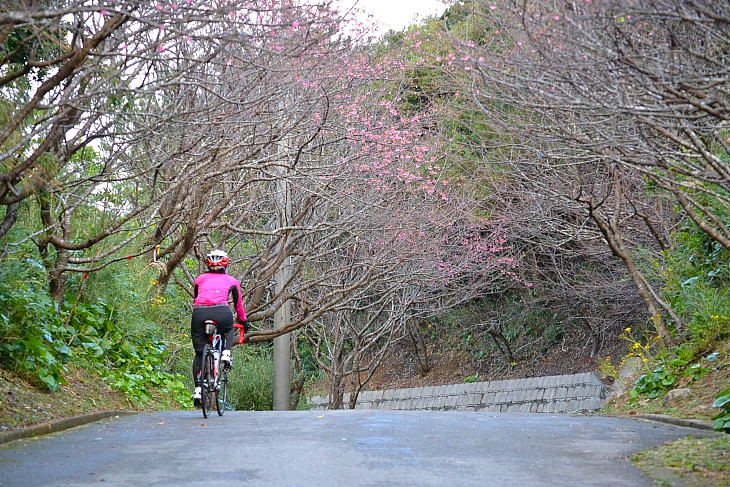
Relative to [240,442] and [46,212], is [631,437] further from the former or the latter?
[46,212]

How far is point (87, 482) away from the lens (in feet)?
21.6

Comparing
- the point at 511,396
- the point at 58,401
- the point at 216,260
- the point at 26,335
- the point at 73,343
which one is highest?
the point at 216,260

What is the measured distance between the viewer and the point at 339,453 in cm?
780

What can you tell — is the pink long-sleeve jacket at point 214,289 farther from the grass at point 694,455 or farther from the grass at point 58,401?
the grass at point 694,455

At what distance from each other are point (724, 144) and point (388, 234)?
11.1 metres

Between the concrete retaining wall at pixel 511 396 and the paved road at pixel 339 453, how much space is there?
9.14 m

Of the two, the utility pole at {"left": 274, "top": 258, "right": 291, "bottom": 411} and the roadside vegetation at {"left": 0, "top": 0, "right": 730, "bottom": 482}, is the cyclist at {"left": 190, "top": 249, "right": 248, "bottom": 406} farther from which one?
the utility pole at {"left": 274, "top": 258, "right": 291, "bottom": 411}

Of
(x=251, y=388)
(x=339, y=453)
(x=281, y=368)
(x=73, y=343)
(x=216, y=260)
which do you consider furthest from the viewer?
(x=251, y=388)

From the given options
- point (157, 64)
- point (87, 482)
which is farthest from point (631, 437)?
point (157, 64)

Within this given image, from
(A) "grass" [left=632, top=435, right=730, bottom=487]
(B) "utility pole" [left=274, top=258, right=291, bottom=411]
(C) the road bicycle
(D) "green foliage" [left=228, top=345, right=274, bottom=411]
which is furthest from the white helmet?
(D) "green foliage" [left=228, top=345, right=274, bottom=411]

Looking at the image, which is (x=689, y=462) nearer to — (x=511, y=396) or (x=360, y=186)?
(x=360, y=186)

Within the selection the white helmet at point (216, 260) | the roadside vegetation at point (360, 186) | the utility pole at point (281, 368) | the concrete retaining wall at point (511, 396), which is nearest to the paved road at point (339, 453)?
the roadside vegetation at point (360, 186)

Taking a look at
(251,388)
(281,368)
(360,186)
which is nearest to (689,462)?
(360,186)

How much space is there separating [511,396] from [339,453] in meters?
16.0
